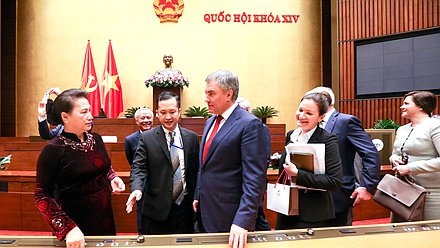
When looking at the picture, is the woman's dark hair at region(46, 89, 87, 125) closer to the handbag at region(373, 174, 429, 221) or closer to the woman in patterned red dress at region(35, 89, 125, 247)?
the woman in patterned red dress at region(35, 89, 125, 247)

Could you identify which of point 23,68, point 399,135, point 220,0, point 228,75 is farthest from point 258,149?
point 23,68

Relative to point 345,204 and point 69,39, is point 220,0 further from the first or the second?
point 345,204

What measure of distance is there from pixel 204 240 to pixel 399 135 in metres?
1.75

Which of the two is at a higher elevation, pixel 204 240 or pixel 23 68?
pixel 23 68

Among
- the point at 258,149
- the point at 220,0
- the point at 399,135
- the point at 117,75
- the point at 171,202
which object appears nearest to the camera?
the point at 258,149

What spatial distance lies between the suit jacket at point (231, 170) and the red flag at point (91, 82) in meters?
6.93

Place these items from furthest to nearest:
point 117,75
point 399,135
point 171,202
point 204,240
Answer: point 117,75 → point 399,135 → point 171,202 → point 204,240

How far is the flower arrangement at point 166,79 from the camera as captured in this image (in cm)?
876

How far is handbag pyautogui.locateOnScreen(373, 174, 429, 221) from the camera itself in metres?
2.45

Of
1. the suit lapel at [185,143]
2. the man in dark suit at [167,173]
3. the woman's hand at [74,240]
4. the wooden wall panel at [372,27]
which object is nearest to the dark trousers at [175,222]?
the man in dark suit at [167,173]

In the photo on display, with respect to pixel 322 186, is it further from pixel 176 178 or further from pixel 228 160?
pixel 176 178

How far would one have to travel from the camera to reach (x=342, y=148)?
263cm

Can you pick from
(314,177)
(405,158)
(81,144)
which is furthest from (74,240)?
(405,158)

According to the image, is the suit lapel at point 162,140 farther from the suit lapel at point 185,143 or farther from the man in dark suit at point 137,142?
the man in dark suit at point 137,142
